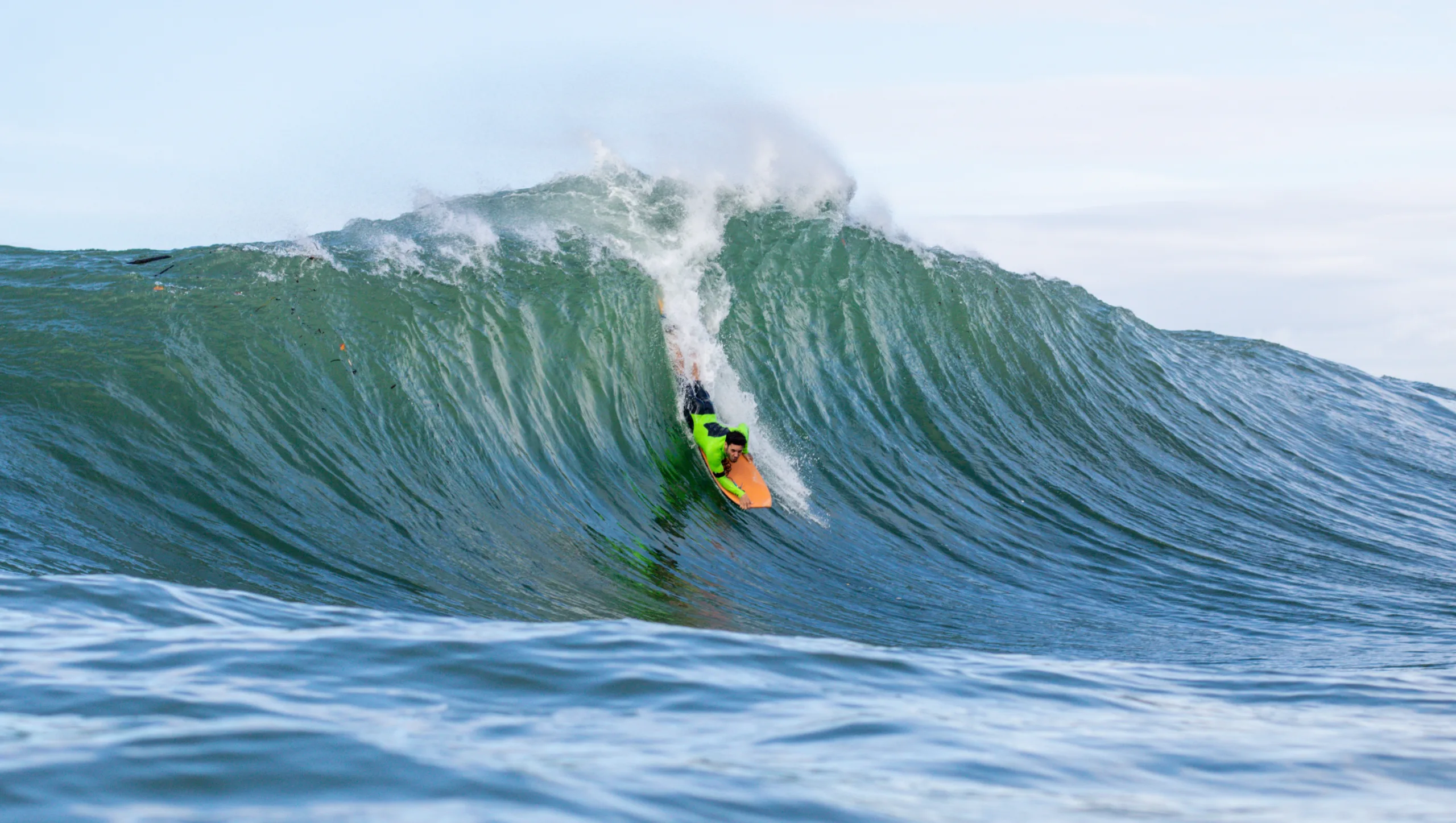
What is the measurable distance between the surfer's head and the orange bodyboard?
0.13 meters

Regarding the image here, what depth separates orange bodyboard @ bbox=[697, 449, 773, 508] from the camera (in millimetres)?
9625

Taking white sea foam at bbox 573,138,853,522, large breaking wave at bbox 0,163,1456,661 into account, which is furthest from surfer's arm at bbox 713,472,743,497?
white sea foam at bbox 573,138,853,522

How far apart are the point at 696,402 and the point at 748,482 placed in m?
1.26

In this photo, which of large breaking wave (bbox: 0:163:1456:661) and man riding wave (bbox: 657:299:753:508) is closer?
large breaking wave (bbox: 0:163:1456:661)

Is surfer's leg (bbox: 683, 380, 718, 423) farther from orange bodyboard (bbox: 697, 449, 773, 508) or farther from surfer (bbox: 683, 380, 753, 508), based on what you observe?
orange bodyboard (bbox: 697, 449, 773, 508)

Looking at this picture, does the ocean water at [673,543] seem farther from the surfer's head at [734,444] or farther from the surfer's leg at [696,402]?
the surfer's head at [734,444]

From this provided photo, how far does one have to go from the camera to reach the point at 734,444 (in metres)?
9.67

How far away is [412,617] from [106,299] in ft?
20.8

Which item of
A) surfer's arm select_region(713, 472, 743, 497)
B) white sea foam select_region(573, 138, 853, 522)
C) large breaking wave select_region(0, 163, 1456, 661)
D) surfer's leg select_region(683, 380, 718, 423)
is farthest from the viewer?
white sea foam select_region(573, 138, 853, 522)

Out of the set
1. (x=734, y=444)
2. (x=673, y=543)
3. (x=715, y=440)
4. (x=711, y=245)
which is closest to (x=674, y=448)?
(x=715, y=440)

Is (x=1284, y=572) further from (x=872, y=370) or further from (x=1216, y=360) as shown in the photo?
(x=1216, y=360)

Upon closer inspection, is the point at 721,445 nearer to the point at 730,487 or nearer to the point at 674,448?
the point at 730,487

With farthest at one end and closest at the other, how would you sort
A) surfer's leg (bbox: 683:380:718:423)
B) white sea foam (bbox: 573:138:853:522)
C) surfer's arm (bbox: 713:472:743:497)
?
white sea foam (bbox: 573:138:853:522), surfer's leg (bbox: 683:380:718:423), surfer's arm (bbox: 713:472:743:497)

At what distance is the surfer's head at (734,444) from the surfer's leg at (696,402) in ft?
2.30
